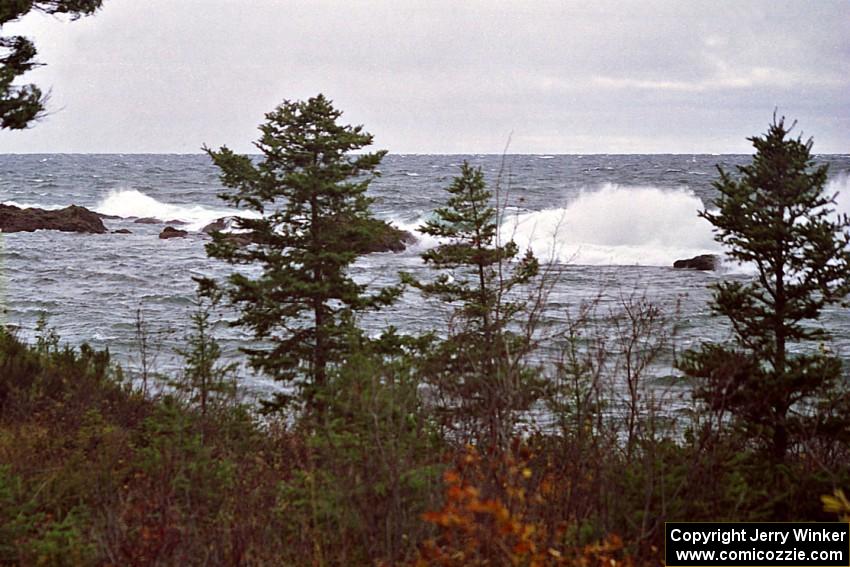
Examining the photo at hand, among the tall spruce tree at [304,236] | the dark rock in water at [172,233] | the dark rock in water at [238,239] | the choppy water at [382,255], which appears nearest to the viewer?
the tall spruce tree at [304,236]

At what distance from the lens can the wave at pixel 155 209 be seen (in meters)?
55.0

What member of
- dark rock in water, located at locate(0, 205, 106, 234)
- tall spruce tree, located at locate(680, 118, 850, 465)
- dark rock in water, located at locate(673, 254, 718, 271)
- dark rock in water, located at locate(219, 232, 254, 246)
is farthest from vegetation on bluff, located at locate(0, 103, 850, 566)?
dark rock in water, located at locate(0, 205, 106, 234)

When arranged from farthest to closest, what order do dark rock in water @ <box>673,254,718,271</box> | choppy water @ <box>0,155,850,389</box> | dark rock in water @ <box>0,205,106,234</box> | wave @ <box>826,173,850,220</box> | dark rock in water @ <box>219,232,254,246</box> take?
wave @ <box>826,173,850,220</box>
dark rock in water @ <box>0,205,106,234</box>
dark rock in water @ <box>673,254,718,271</box>
choppy water @ <box>0,155,850,389</box>
dark rock in water @ <box>219,232,254,246</box>

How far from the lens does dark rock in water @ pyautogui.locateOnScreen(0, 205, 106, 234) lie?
4512 centimetres

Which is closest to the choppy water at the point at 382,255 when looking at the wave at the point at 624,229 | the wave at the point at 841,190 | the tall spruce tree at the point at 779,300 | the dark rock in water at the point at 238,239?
the wave at the point at 624,229

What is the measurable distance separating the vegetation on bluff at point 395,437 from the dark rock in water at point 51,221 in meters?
36.3

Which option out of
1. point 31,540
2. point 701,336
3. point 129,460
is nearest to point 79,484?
point 129,460

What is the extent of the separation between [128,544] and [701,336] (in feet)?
48.2

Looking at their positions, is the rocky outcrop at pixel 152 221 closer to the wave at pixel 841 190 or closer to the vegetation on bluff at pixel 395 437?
the wave at pixel 841 190

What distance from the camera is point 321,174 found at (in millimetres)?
11148

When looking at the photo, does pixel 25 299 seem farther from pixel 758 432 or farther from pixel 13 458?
pixel 758 432

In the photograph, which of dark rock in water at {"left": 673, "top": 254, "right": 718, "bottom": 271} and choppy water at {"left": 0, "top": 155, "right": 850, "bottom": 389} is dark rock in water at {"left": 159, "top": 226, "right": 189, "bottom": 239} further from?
dark rock in water at {"left": 673, "top": 254, "right": 718, "bottom": 271}

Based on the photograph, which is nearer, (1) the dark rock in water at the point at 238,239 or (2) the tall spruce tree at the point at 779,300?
(2) the tall spruce tree at the point at 779,300

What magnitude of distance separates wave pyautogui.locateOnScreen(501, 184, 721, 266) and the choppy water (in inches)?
4.3
